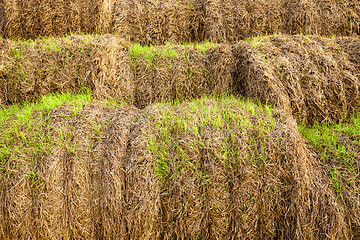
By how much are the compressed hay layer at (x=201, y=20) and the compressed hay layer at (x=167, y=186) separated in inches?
49.9

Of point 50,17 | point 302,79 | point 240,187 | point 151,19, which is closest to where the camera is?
point 240,187

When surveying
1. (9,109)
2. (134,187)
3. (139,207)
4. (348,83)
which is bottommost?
(139,207)

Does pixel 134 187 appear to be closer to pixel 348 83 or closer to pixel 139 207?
pixel 139 207

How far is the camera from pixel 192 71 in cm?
240

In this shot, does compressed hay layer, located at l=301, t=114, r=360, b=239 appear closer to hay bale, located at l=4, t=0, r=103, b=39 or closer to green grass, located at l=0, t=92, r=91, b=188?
green grass, located at l=0, t=92, r=91, b=188

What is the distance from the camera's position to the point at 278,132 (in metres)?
1.85

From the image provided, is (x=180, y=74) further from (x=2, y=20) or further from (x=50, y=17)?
(x=2, y=20)

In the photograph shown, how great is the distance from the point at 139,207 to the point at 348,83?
78.2 inches

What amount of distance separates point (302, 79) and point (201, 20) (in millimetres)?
1174

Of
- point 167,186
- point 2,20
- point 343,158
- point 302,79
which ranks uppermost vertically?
point 2,20

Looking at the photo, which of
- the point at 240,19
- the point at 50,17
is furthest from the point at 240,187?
the point at 50,17

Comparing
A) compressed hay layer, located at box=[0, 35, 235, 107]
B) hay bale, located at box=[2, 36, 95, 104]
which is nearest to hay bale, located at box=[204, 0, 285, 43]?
compressed hay layer, located at box=[0, 35, 235, 107]

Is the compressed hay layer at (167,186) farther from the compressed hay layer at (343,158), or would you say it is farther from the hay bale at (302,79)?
the hay bale at (302,79)

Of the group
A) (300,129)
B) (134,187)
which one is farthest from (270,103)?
(134,187)
